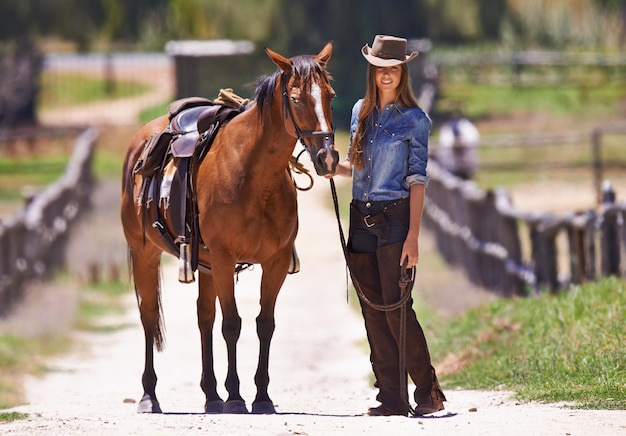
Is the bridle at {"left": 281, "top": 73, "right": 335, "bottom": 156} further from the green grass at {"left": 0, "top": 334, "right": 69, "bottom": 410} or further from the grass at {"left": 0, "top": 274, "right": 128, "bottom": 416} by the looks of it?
the green grass at {"left": 0, "top": 334, "right": 69, "bottom": 410}

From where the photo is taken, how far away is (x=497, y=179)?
26859 mm

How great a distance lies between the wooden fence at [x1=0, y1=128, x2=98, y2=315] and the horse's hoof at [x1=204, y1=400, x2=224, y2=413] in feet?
21.1

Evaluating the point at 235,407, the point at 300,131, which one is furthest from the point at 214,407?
the point at 300,131

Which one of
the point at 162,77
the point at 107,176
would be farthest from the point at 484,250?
the point at 162,77

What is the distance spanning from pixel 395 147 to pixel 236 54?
2886 cm

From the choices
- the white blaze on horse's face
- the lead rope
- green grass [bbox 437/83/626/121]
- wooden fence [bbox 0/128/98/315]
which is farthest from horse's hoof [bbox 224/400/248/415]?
green grass [bbox 437/83/626/121]

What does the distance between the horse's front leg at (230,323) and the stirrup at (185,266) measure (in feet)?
0.82

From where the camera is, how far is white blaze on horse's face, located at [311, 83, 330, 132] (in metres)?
7.51

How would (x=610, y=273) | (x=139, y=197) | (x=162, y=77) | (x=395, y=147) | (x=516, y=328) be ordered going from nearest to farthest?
(x=395, y=147)
(x=139, y=197)
(x=516, y=328)
(x=610, y=273)
(x=162, y=77)

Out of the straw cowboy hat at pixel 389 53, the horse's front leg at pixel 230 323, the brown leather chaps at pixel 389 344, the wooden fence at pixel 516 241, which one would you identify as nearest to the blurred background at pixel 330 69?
the wooden fence at pixel 516 241

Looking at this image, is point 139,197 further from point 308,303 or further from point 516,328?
point 308,303

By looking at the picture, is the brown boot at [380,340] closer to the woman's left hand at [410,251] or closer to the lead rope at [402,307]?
the lead rope at [402,307]

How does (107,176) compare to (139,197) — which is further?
(107,176)

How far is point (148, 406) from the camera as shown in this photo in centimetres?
914
